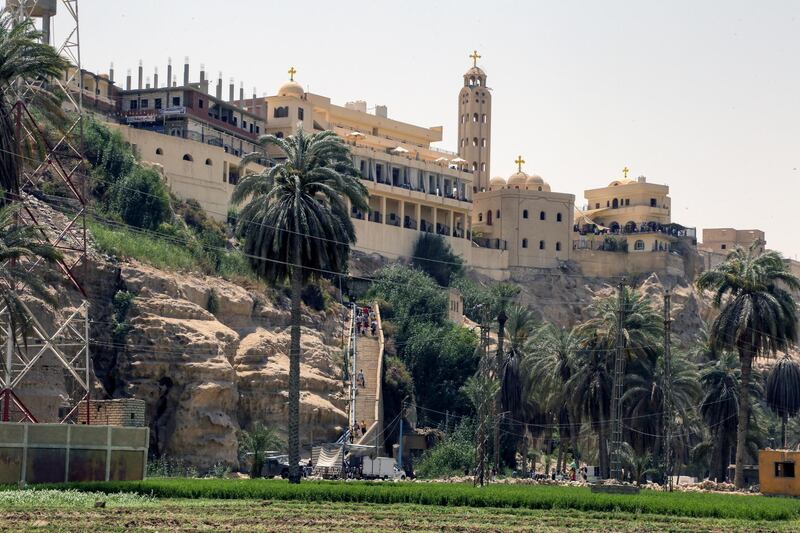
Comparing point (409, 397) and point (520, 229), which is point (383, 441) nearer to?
point (409, 397)

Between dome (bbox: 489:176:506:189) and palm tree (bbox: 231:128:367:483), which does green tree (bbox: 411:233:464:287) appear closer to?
dome (bbox: 489:176:506:189)

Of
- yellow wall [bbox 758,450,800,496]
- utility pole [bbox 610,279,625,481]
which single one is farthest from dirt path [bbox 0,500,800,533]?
yellow wall [bbox 758,450,800,496]

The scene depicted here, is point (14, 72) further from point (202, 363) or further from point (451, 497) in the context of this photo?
point (202, 363)

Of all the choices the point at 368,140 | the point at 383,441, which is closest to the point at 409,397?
the point at 383,441

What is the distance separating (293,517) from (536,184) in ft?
304

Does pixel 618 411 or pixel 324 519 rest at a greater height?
pixel 618 411

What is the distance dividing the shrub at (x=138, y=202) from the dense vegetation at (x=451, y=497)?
122ft

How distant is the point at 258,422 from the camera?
86000 mm

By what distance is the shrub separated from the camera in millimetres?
96875

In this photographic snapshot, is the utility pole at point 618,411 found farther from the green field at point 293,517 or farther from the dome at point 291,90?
the dome at point 291,90

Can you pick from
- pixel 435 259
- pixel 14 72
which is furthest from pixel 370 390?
pixel 14 72

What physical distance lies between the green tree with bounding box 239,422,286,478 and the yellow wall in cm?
2440

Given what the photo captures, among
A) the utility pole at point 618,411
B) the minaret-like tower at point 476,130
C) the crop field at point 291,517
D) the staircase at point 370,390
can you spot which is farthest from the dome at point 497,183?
the crop field at point 291,517

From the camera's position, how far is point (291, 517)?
5175cm
